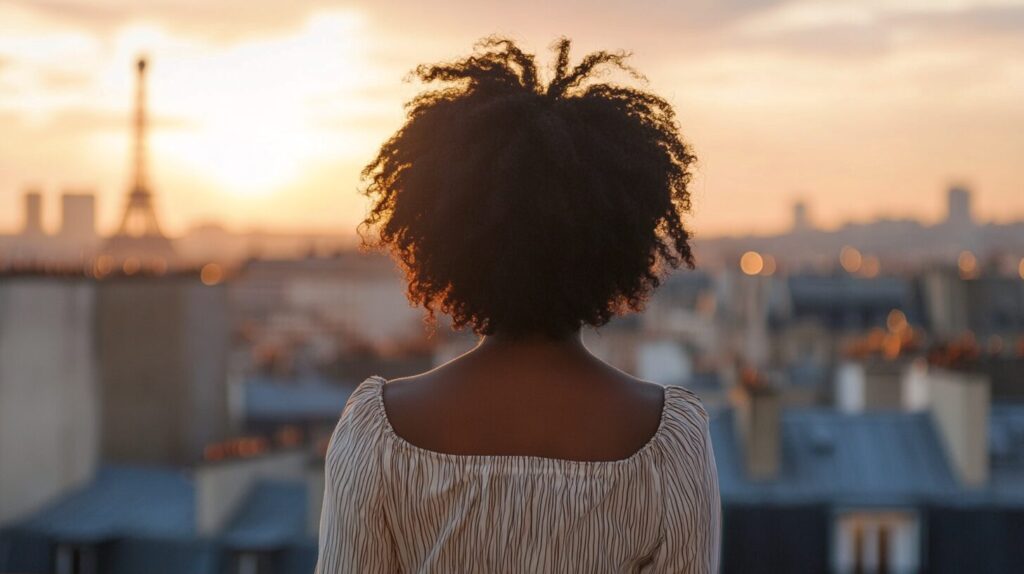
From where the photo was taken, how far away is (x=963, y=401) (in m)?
18.0

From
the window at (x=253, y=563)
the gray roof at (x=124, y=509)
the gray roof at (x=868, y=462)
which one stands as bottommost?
the window at (x=253, y=563)

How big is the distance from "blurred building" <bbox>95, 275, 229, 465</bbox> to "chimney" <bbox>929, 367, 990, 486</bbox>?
7.85m

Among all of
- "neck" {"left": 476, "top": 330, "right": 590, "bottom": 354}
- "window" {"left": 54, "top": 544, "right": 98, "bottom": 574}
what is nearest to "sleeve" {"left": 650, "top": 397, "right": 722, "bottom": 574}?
"neck" {"left": 476, "top": 330, "right": 590, "bottom": 354}

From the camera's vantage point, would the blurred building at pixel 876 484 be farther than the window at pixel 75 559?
Yes

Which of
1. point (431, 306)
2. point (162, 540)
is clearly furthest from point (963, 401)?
point (431, 306)

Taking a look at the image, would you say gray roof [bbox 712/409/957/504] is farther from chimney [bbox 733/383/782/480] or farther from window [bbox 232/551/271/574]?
window [bbox 232/551/271/574]

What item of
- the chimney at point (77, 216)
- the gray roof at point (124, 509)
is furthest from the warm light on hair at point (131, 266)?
the chimney at point (77, 216)

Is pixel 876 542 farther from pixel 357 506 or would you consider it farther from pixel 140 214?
pixel 140 214

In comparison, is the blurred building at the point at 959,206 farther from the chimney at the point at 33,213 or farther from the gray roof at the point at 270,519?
the gray roof at the point at 270,519

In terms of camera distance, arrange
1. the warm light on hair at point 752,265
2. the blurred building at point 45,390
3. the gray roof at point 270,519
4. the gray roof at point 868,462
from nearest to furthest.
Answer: the gray roof at point 270,519 → the blurred building at point 45,390 → the gray roof at point 868,462 → the warm light on hair at point 752,265

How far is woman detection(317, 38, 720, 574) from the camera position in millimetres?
2482

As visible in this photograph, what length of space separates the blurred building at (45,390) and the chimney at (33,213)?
129 ft

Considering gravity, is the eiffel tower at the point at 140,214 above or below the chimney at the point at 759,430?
above

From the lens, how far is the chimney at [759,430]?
17.8 metres
